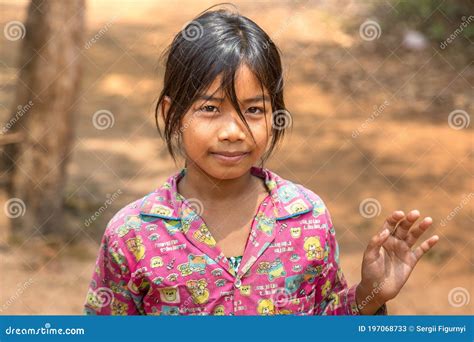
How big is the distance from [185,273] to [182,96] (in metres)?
0.46

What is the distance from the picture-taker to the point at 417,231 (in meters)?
2.17

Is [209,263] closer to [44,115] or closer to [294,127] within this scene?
[44,115]

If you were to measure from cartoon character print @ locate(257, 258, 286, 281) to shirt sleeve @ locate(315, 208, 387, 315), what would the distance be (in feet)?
0.45

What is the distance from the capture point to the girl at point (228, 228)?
2184 mm

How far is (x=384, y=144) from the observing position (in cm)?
688

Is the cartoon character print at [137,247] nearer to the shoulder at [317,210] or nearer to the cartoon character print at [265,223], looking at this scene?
the cartoon character print at [265,223]

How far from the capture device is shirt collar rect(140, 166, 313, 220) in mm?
2256

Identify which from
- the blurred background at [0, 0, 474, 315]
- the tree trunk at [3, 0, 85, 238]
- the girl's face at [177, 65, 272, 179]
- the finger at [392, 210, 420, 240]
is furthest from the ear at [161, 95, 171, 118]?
the tree trunk at [3, 0, 85, 238]

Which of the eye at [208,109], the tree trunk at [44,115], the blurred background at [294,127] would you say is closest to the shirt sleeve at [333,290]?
the eye at [208,109]

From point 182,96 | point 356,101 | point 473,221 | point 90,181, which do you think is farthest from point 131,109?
point 182,96

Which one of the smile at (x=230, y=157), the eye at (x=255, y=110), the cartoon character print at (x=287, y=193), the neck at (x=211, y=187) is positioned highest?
the eye at (x=255, y=110)

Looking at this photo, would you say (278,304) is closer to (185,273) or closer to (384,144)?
(185,273)

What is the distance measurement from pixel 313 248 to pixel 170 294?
38cm

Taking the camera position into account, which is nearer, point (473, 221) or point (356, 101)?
point (473, 221)
